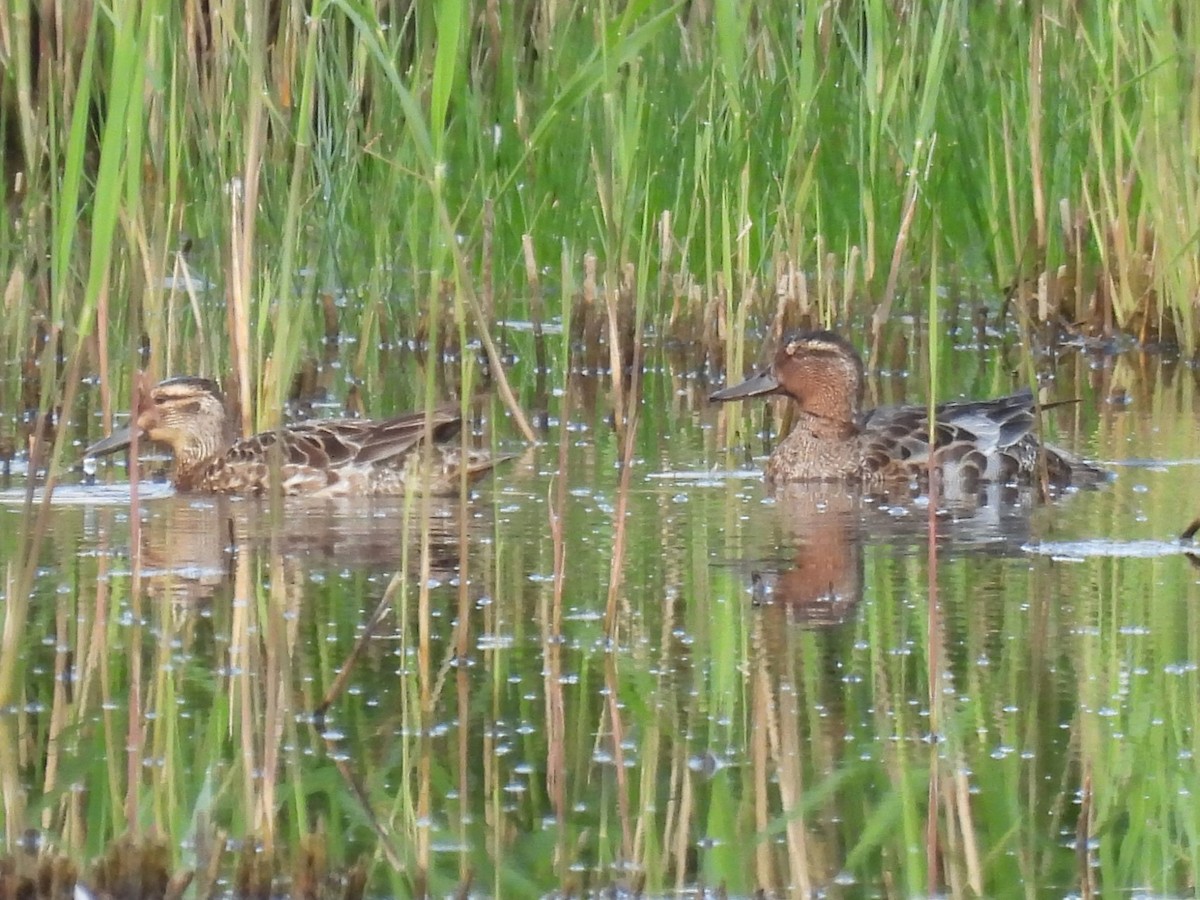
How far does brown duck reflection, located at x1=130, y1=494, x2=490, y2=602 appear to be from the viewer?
584cm

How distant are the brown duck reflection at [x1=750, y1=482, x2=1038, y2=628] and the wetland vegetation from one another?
24mm

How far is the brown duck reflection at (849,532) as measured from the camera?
216 inches

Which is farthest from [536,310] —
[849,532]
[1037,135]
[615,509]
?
[849,532]

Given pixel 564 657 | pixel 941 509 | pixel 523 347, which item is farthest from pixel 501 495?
pixel 523 347

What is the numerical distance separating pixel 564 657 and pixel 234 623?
0.77 m

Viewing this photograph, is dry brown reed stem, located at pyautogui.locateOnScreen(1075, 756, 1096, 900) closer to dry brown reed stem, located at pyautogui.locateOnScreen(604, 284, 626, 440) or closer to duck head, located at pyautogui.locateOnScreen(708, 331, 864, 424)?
dry brown reed stem, located at pyautogui.locateOnScreen(604, 284, 626, 440)

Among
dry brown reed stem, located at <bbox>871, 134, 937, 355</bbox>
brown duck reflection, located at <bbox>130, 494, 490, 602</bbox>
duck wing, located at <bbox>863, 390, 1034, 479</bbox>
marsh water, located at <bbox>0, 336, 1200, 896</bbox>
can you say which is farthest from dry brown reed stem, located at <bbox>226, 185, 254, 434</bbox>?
duck wing, located at <bbox>863, 390, 1034, 479</bbox>

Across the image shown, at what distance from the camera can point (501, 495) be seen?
700 centimetres

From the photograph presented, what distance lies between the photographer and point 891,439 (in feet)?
25.9

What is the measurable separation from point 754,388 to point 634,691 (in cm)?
371

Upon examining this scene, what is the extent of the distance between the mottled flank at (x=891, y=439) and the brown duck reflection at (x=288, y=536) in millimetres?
1196

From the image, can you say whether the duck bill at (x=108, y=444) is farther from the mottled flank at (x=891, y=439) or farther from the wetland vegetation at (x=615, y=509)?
the mottled flank at (x=891, y=439)

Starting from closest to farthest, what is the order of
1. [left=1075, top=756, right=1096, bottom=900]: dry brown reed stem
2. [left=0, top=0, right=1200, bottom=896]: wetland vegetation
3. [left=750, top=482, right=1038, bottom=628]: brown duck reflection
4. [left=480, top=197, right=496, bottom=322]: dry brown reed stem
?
[left=1075, top=756, right=1096, bottom=900]: dry brown reed stem
[left=0, top=0, right=1200, bottom=896]: wetland vegetation
[left=750, top=482, right=1038, bottom=628]: brown duck reflection
[left=480, top=197, right=496, bottom=322]: dry brown reed stem

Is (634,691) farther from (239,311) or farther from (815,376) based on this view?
(815,376)
